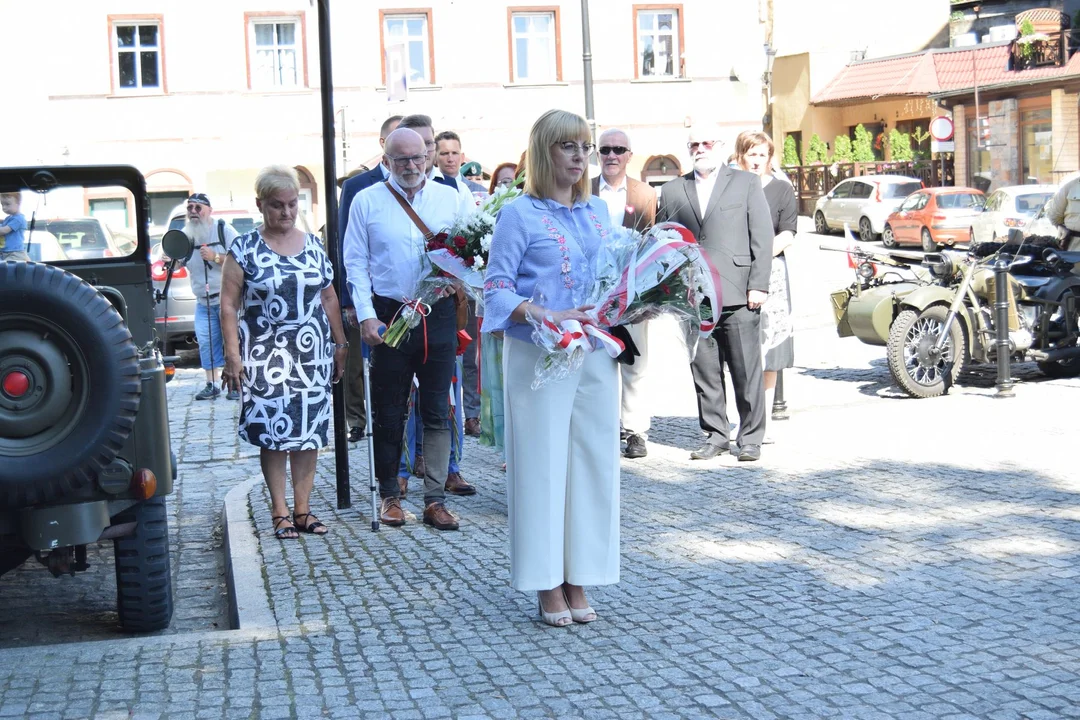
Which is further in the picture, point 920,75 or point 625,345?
point 920,75

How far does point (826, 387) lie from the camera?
12664mm

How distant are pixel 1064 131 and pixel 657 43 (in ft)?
40.9

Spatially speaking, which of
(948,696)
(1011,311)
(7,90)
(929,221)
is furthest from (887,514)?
(7,90)

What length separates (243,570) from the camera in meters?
6.57

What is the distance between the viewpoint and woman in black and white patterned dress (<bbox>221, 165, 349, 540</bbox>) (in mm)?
7039

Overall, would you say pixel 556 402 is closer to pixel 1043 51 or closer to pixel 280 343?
pixel 280 343

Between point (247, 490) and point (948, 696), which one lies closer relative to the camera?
point (948, 696)

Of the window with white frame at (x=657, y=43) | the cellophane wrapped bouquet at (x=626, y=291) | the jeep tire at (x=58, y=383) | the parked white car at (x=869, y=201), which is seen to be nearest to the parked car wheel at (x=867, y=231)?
the parked white car at (x=869, y=201)

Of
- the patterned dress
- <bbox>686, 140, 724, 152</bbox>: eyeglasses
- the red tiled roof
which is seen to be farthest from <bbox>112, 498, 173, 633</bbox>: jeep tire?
Answer: the red tiled roof

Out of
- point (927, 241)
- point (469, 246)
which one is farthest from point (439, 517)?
point (927, 241)

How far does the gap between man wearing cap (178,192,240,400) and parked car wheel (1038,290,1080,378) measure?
7.83 metres

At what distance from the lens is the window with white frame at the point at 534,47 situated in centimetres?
3744

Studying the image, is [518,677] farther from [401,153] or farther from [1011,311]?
[1011,311]

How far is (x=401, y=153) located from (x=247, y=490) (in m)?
2.73
